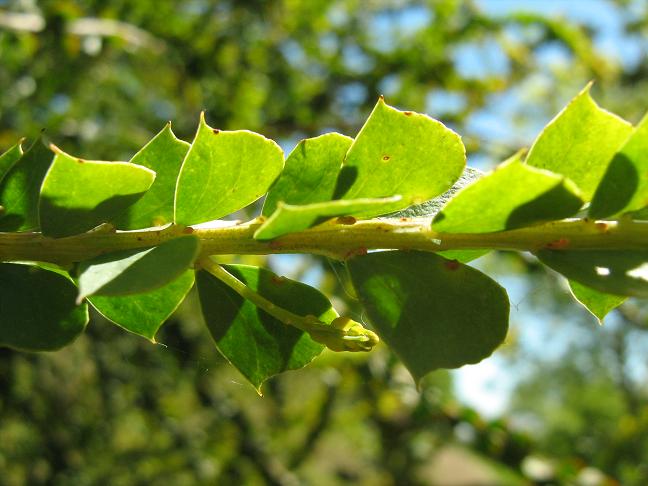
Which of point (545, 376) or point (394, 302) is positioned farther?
point (545, 376)

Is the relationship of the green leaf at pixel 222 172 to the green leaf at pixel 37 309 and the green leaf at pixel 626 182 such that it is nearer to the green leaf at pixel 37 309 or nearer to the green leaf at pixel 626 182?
the green leaf at pixel 37 309

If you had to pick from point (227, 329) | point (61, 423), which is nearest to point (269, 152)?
point (227, 329)

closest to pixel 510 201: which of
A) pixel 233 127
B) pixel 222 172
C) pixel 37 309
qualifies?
pixel 222 172

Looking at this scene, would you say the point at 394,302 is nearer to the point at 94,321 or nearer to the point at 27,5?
the point at 94,321

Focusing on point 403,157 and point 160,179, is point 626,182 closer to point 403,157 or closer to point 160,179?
point 403,157

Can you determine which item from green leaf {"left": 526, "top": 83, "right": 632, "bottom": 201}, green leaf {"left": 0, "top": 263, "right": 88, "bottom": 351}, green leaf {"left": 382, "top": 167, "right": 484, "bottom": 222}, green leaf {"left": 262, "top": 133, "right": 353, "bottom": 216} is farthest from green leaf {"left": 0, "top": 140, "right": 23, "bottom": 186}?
green leaf {"left": 526, "top": 83, "right": 632, "bottom": 201}

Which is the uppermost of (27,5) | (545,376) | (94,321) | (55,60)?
(27,5)
